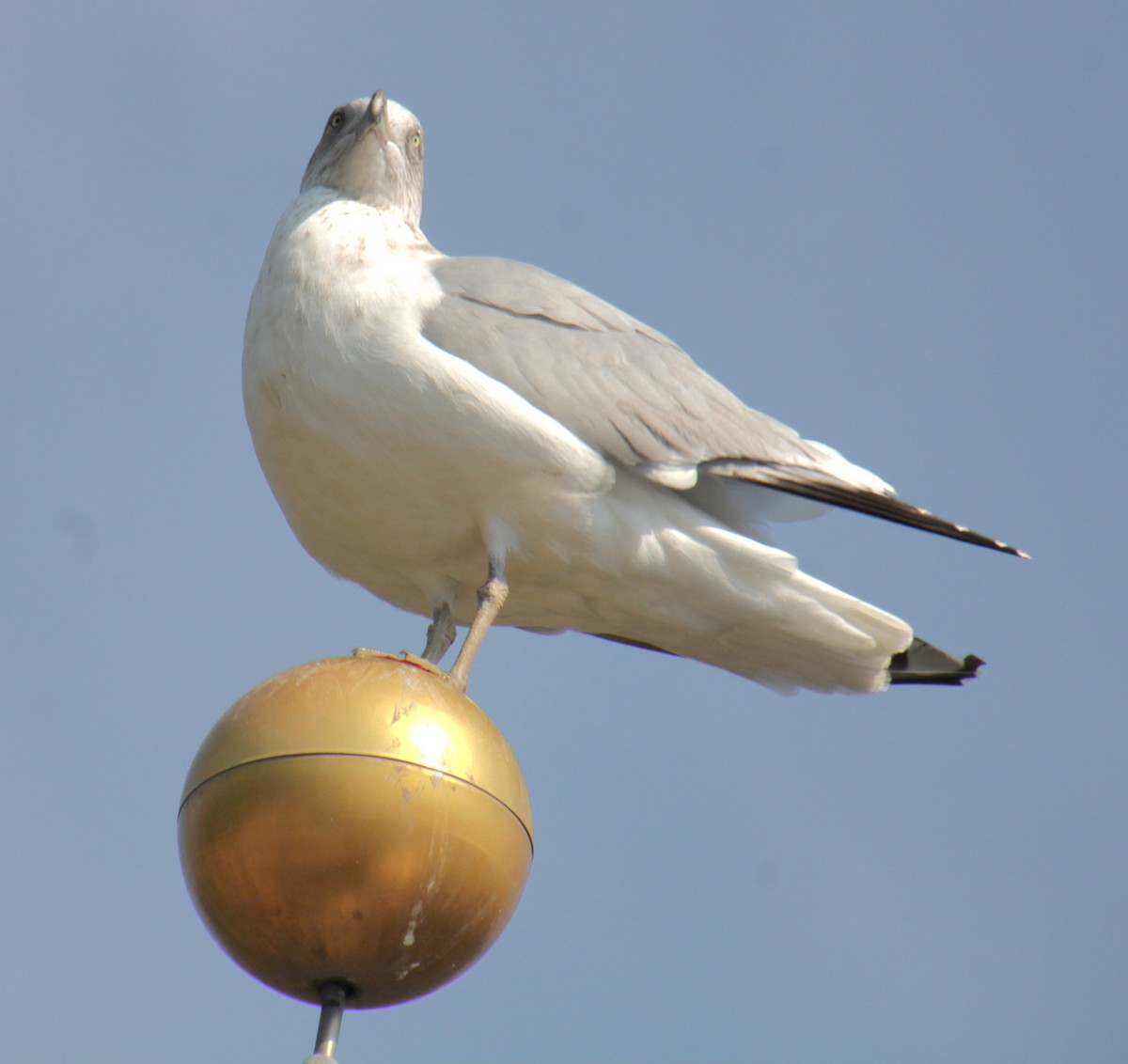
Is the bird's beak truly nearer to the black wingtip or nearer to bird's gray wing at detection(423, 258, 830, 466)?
bird's gray wing at detection(423, 258, 830, 466)

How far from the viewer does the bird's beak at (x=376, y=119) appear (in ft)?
26.3

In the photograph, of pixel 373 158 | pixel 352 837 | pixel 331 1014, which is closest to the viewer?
pixel 352 837

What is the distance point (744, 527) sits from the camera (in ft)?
24.7

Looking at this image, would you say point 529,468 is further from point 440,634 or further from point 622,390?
point 440,634

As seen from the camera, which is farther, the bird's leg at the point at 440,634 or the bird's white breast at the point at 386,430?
the bird's leg at the point at 440,634

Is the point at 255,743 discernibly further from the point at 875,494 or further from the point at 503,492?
the point at 875,494

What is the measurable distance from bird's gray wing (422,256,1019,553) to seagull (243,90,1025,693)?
1cm

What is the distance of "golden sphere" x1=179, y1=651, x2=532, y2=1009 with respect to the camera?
486 centimetres

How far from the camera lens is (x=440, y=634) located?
24.3ft

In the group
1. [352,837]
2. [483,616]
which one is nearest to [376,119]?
[483,616]

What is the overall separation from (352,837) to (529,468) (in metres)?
2.14

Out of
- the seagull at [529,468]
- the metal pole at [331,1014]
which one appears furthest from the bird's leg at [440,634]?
the metal pole at [331,1014]

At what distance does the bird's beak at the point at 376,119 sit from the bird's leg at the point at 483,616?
2330 millimetres

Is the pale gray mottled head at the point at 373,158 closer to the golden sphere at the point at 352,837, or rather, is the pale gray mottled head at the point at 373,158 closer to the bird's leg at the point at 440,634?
the bird's leg at the point at 440,634
